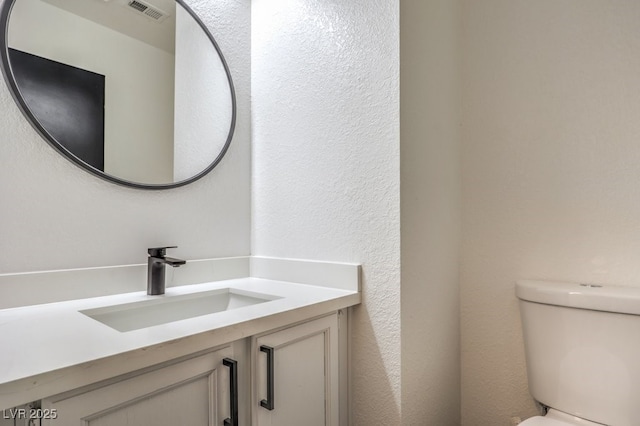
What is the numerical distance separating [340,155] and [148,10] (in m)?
0.84

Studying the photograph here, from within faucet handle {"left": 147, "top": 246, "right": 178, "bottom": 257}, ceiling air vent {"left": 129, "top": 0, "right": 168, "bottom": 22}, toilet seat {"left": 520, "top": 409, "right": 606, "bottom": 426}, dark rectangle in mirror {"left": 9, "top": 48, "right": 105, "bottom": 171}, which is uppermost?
ceiling air vent {"left": 129, "top": 0, "right": 168, "bottom": 22}

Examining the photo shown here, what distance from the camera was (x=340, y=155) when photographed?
4.01ft

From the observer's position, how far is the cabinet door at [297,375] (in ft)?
2.85

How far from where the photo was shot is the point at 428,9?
4.07 feet

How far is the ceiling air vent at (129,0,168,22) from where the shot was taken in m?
1.20

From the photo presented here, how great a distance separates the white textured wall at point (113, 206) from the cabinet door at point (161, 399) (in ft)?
1.85

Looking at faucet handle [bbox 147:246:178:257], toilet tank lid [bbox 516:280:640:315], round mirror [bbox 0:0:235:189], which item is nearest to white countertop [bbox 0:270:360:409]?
faucet handle [bbox 147:246:178:257]

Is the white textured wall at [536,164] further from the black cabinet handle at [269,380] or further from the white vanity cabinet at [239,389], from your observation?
the black cabinet handle at [269,380]

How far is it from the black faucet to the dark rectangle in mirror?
31cm

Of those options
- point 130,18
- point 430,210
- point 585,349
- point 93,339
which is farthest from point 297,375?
point 130,18

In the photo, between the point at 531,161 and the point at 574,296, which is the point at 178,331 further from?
the point at 531,161

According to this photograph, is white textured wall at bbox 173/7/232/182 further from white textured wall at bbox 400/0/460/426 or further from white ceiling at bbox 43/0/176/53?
white textured wall at bbox 400/0/460/426

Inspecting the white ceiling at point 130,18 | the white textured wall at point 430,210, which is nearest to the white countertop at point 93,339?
the white textured wall at point 430,210

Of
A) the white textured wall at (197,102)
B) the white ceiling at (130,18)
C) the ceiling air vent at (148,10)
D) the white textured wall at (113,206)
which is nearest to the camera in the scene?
the white textured wall at (113,206)
